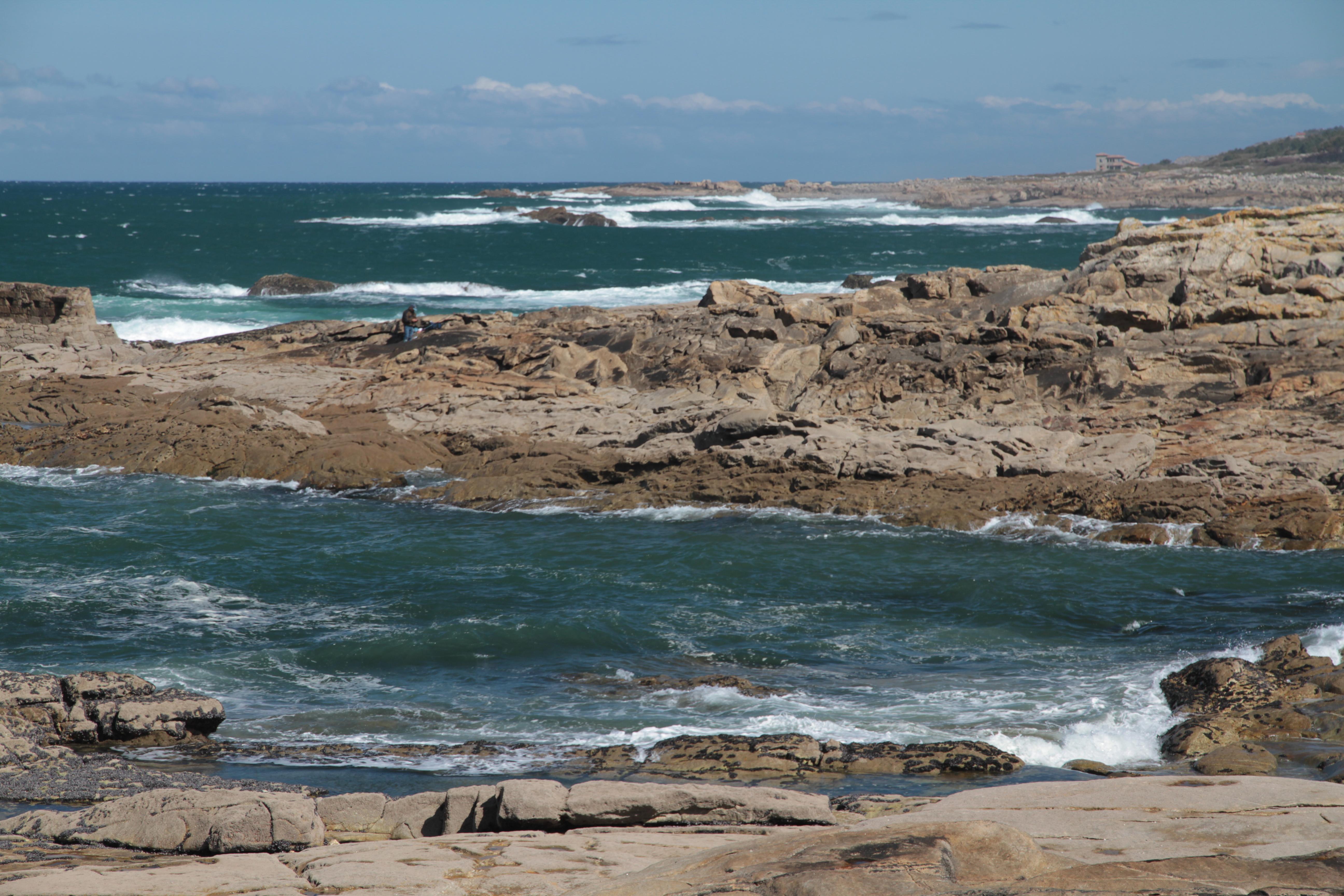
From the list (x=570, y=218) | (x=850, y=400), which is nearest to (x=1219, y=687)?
(x=850, y=400)

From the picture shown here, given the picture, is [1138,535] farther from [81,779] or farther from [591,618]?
[81,779]

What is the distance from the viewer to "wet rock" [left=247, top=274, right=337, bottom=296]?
4162 cm

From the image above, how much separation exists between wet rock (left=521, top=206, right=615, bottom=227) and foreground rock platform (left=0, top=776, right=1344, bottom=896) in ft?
281

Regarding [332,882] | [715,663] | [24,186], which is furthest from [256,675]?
[24,186]

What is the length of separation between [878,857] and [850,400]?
52.6ft

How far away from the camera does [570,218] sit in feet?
316

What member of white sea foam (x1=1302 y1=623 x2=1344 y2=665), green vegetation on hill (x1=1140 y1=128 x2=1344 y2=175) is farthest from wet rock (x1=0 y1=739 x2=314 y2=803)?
green vegetation on hill (x1=1140 y1=128 x2=1344 y2=175)

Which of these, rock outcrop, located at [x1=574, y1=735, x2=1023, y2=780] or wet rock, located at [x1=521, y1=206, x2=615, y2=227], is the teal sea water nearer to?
rock outcrop, located at [x1=574, y1=735, x2=1023, y2=780]

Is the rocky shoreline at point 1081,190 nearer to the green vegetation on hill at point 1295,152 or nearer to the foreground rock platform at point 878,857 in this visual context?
the green vegetation on hill at point 1295,152

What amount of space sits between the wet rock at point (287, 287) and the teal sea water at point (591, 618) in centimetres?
2317

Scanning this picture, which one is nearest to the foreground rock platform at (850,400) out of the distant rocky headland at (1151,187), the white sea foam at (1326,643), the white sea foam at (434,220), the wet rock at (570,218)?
the white sea foam at (1326,643)

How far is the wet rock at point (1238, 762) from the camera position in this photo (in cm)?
817

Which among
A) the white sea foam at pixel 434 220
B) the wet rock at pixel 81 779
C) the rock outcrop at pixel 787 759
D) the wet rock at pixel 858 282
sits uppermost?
the white sea foam at pixel 434 220

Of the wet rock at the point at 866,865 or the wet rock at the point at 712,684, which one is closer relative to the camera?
the wet rock at the point at 866,865
